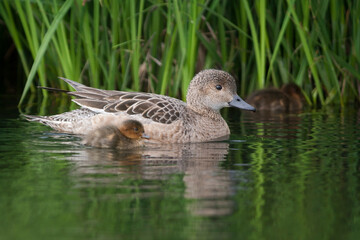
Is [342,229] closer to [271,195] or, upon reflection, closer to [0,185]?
[271,195]

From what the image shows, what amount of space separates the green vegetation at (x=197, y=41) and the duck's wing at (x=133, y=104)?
966 millimetres

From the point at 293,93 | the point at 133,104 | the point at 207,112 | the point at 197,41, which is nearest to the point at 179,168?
the point at 133,104

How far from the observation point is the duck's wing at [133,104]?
6.29m

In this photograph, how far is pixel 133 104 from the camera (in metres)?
6.40

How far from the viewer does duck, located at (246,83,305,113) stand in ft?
28.3

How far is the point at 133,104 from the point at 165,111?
317mm

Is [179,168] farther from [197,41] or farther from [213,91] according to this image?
[197,41]

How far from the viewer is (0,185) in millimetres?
4129

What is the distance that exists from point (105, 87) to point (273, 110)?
2.15 metres

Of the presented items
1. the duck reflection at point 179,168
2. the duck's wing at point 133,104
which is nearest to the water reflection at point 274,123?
the duck reflection at point 179,168

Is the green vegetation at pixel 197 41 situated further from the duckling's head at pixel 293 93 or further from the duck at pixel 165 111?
the duck at pixel 165 111

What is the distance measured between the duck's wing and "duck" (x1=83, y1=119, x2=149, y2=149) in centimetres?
31

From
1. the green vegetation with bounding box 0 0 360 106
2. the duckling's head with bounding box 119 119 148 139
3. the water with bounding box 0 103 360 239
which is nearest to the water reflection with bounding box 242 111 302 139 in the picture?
the water with bounding box 0 103 360 239

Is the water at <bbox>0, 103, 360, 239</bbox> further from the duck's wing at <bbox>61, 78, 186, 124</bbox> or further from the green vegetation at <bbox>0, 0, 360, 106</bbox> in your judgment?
the green vegetation at <bbox>0, 0, 360, 106</bbox>
